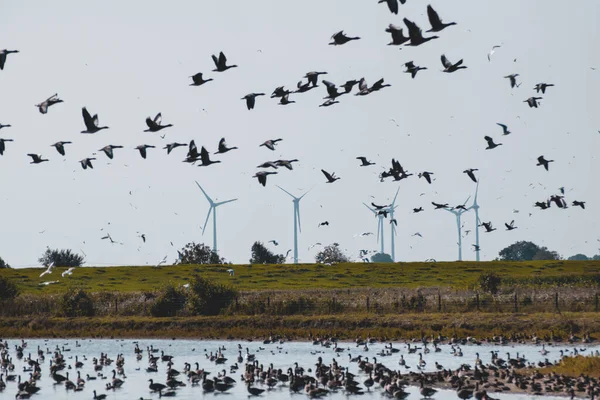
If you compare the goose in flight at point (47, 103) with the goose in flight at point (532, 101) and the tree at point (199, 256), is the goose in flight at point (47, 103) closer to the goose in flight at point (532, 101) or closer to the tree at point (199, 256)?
the goose in flight at point (532, 101)

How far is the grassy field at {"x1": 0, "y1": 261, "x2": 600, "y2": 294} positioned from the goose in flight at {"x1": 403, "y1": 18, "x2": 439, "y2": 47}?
5634 cm

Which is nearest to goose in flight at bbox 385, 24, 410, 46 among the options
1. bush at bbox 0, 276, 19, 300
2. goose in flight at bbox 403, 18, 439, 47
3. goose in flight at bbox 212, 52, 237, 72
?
goose in flight at bbox 403, 18, 439, 47

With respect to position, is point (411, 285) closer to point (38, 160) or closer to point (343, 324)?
point (343, 324)

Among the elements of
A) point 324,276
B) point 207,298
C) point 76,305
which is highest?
point 324,276

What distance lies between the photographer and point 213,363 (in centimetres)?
5725

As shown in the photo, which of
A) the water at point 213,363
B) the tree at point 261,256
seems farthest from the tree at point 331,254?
the water at point 213,363

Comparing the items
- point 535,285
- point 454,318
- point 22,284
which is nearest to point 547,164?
point 454,318

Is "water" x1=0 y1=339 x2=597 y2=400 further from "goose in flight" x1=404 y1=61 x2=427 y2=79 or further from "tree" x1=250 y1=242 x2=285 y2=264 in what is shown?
"tree" x1=250 y1=242 x2=285 y2=264

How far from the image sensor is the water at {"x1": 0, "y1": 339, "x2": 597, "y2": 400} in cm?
4553

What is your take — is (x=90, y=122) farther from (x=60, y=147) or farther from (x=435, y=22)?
(x=435, y=22)

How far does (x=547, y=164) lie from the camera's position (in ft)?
157

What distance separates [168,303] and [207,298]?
3525 millimetres

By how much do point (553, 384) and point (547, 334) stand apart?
69.8ft

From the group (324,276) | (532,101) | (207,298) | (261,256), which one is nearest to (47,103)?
(532,101)
